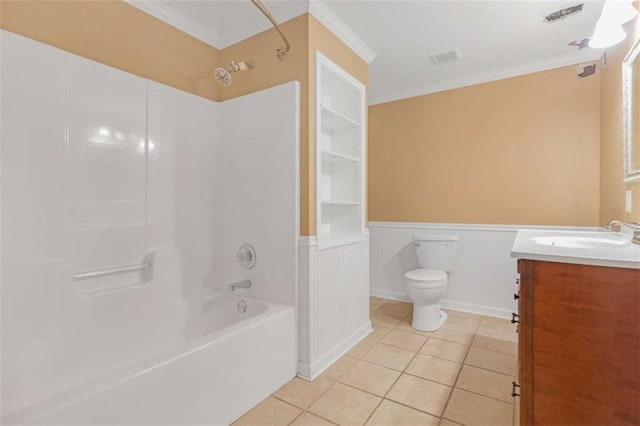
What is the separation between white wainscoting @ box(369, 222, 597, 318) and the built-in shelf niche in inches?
39.7

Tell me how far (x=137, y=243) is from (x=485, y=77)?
→ 3.24 m

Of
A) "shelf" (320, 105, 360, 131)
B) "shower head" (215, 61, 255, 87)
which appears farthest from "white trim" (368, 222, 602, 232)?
"shower head" (215, 61, 255, 87)

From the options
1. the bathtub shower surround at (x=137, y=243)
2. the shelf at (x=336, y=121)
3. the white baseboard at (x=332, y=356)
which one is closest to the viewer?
the bathtub shower surround at (x=137, y=243)

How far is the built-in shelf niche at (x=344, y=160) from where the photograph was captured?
2379 mm

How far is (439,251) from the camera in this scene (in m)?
2.85

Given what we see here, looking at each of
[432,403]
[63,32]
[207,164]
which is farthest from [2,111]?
[432,403]

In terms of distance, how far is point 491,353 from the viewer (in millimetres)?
2123

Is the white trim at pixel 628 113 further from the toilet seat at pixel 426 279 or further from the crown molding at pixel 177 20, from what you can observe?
the crown molding at pixel 177 20

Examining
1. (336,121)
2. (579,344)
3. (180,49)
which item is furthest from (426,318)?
(180,49)

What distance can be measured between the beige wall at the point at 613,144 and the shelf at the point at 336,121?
1.63 m

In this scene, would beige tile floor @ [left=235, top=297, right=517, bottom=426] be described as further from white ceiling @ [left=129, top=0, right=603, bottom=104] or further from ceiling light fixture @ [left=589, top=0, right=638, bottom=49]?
white ceiling @ [left=129, top=0, right=603, bottom=104]

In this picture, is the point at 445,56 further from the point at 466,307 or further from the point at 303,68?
the point at 466,307

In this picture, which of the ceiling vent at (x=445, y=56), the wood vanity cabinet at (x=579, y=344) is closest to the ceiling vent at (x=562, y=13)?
the ceiling vent at (x=445, y=56)

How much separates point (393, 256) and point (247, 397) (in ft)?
7.21
